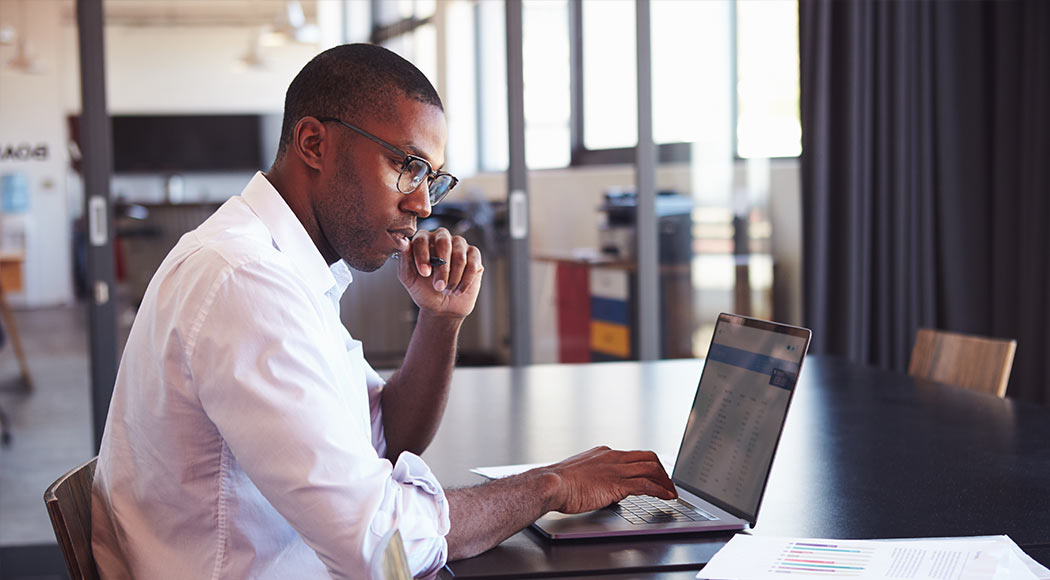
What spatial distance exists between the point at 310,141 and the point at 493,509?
53 cm

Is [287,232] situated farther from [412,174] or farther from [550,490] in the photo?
[550,490]

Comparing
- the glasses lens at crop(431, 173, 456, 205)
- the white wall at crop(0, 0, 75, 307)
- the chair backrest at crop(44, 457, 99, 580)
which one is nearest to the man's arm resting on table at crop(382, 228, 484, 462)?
the glasses lens at crop(431, 173, 456, 205)

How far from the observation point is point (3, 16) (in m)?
3.82

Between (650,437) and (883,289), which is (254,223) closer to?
(650,437)

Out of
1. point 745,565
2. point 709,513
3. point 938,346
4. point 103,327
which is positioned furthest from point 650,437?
point 103,327

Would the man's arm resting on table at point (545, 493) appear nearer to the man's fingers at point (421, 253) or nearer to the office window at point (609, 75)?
the man's fingers at point (421, 253)

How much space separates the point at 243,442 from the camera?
110 centimetres

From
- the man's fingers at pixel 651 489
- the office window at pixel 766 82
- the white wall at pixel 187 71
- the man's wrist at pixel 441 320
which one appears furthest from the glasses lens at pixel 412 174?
the office window at pixel 766 82

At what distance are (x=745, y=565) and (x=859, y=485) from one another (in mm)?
408

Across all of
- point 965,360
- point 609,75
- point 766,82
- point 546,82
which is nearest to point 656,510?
point 965,360

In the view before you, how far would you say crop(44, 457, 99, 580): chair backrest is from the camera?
1.17 metres

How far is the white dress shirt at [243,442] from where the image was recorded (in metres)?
1.09

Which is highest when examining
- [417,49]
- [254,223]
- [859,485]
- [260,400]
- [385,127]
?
[417,49]

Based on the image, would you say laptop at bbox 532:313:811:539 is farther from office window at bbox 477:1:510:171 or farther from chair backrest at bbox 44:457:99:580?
office window at bbox 477:1:510:171
